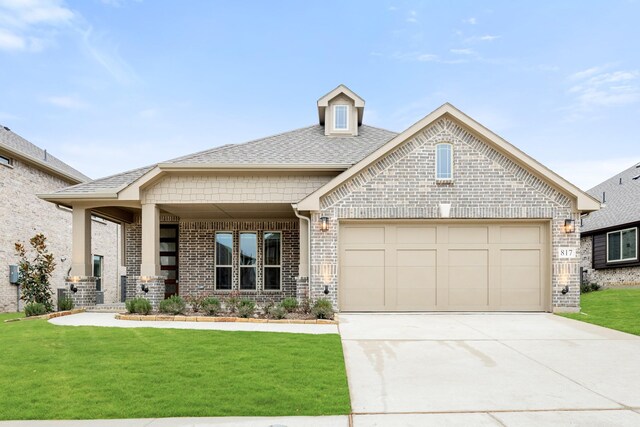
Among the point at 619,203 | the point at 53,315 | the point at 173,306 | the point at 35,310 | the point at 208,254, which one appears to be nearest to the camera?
the point at 173,306

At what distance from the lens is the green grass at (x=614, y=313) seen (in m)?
10.7

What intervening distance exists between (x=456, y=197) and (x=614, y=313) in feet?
17.1

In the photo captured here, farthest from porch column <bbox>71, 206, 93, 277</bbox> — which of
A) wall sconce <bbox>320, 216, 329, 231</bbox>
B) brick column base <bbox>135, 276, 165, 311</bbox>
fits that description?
wall sconce <bbox>320, 216, 329, 231</bbox>

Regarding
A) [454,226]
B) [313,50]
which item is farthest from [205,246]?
[313,50]

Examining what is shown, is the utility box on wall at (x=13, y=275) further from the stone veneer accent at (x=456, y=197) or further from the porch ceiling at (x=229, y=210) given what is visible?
the stone veneer accent at (x=456, y=197)

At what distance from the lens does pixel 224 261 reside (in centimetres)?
1670

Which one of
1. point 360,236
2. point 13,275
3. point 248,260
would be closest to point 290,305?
point 360,236

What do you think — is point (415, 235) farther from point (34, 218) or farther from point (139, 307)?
point (34, 218)

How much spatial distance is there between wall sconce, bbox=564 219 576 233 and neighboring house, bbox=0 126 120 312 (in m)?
13.5

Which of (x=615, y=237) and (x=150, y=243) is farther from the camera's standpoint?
(x=615, y=237)

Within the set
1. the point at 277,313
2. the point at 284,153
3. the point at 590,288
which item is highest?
the point at 284,153

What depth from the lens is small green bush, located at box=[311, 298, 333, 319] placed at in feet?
37.0

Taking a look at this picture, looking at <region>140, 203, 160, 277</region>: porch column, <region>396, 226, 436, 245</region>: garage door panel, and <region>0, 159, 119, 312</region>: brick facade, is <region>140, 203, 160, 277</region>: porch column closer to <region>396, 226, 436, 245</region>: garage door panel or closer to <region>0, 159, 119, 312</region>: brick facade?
<region>396, 226, 436, 245</region>: garage door panel

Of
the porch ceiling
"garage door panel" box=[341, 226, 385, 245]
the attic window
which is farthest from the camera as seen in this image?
the attic window
